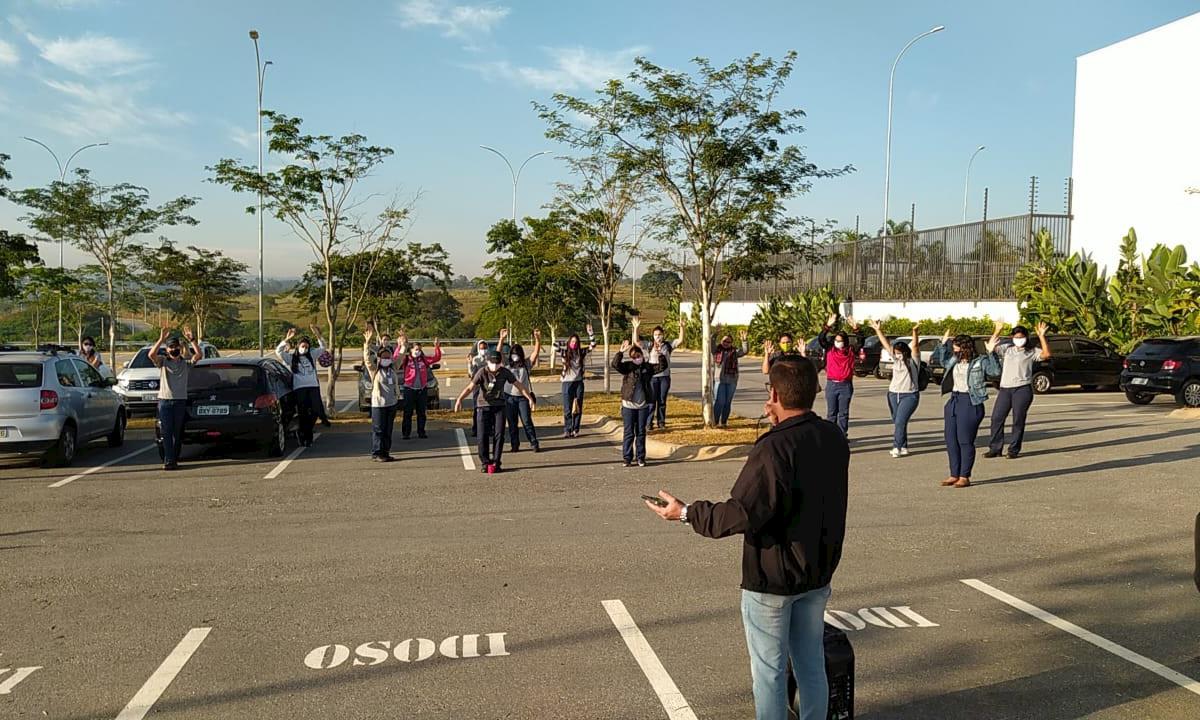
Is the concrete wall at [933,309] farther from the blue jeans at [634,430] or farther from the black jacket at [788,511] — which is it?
the black jacket at [788,511]

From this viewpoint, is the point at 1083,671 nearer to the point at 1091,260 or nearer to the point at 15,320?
the point at 1091,260

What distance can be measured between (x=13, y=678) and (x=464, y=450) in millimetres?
9255

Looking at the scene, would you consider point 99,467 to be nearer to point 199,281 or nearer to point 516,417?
point 516,417

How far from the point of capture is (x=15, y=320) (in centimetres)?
6469

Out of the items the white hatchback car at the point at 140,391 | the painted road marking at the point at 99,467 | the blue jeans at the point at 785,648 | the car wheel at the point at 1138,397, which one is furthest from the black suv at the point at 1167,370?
the white hatchback car at the point at 140,391

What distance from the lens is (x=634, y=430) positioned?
12625 mm

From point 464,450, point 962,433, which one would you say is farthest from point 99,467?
point 962,433

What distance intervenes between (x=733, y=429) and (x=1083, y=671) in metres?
10.3

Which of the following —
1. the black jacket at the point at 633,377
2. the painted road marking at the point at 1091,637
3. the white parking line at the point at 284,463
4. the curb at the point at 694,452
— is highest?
the black jacket at the point at 633,377

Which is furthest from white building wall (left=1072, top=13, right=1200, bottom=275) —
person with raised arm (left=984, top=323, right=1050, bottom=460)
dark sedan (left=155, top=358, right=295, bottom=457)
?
dark sedan (left=155, top=358, right=295, bottom=457)

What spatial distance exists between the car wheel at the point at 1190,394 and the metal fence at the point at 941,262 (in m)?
10.1

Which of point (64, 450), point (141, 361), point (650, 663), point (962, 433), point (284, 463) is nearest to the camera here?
point (650, 663)

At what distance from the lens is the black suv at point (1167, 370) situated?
62.6ft

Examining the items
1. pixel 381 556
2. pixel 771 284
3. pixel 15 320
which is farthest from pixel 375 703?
pixel 15 320
